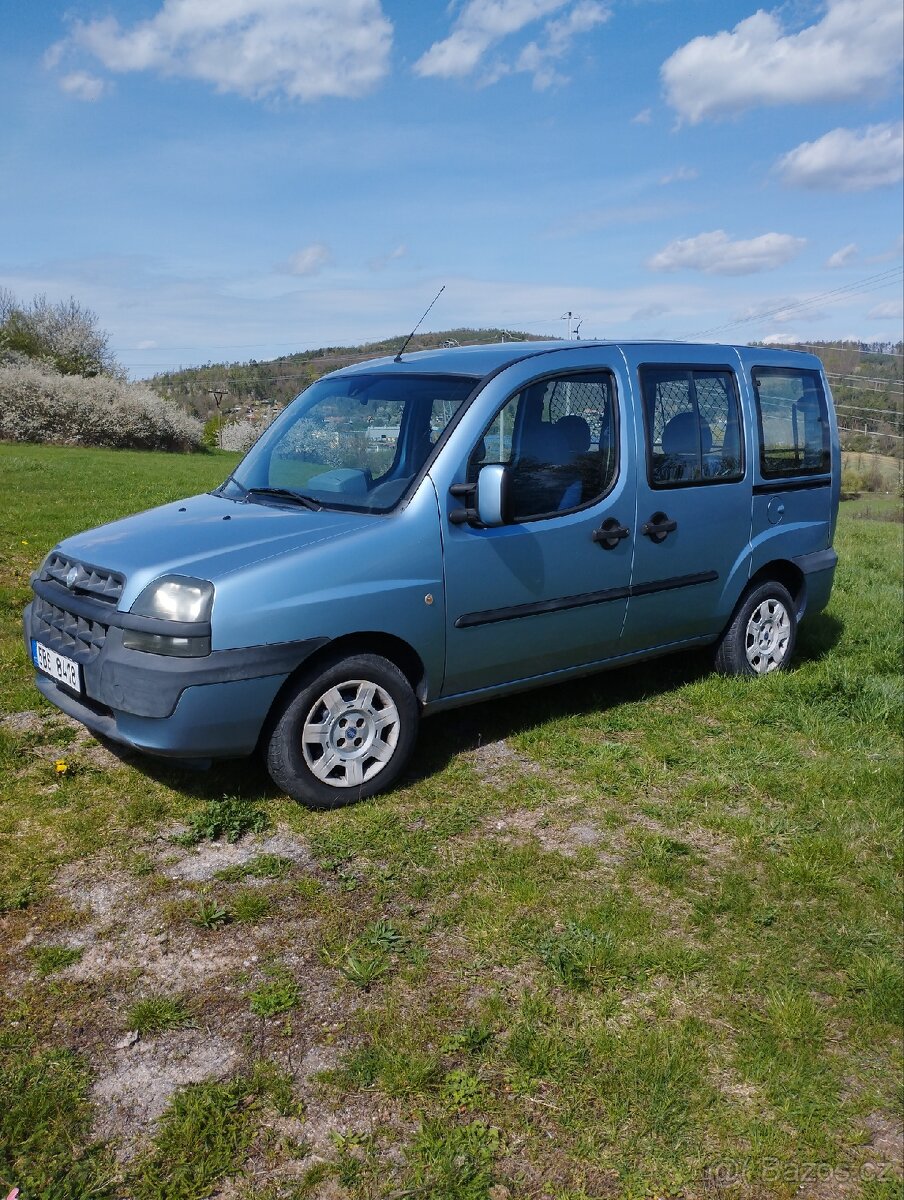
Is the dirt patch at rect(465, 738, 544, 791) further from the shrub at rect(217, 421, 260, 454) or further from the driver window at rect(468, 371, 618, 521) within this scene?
the shrub at rect(217, 421, 260, 454)

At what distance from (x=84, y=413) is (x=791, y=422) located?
30226 millimetres

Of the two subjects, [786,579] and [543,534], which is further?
[786,579]

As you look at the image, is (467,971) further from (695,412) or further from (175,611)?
(695,412)

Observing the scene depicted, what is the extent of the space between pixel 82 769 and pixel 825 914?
3355 millimetres

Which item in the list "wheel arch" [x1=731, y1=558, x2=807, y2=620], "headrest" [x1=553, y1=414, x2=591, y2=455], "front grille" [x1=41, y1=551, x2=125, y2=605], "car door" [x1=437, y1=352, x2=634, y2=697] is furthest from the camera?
"wheel arch" [x1=731, y1=558, x2=807, y2=620]

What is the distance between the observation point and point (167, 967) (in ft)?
10.6

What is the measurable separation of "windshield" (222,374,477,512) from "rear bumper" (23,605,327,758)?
0.97 metres

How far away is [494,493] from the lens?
443cm

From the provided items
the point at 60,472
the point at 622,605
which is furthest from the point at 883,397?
the point at 622,605

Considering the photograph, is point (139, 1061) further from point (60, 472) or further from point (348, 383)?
point (60, 472)

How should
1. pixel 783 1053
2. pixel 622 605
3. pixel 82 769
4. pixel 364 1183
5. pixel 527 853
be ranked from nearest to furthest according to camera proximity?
pixel 364 1183 → pixel 783 1053 → pixel 527 853 → pixel 82 769 → pixel 622 605

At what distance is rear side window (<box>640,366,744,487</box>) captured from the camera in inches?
213

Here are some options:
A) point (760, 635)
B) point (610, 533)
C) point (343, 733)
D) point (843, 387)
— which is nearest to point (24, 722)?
point (343, 733)

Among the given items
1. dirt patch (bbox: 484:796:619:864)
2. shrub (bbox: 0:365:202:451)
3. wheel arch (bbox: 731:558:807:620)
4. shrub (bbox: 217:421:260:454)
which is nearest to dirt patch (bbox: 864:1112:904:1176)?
dirt patch (bbox: 484:796:619:864)
